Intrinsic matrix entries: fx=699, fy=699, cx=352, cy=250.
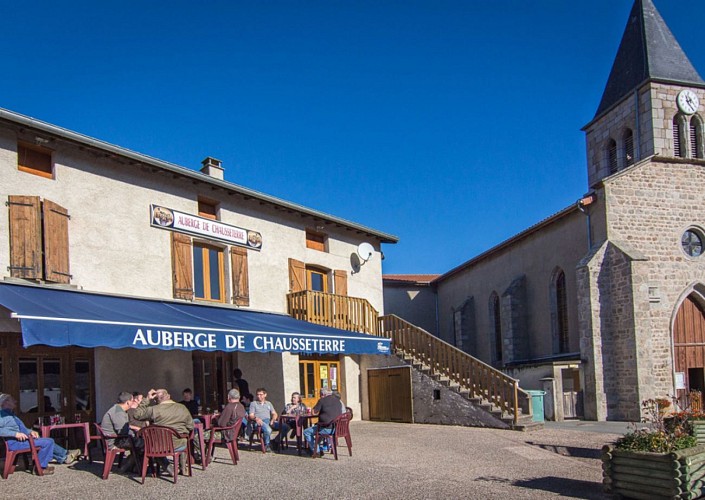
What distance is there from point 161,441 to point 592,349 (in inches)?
507

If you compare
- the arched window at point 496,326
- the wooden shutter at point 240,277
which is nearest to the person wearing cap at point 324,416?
the wooden shutter at point 240,277

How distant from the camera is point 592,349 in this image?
59.6 ft

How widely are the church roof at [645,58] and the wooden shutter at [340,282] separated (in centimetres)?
A: 1124

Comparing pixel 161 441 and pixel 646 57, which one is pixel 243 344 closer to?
pixel 161 441

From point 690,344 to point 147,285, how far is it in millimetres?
14650

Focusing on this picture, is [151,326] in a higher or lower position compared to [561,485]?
higher

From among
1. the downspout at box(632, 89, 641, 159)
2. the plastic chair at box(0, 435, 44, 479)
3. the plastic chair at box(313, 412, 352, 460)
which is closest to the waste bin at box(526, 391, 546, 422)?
the plastic chair at box(313, 412, 352, 460)

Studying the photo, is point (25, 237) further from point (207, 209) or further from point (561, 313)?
point (561, 313)

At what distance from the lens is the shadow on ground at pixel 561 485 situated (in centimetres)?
764

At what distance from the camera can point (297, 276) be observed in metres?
17.0

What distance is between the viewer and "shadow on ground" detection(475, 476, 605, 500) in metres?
7.64

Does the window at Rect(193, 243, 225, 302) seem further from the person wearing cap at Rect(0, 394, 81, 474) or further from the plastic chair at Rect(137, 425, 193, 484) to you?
the plastic chair at Rect(137, 425, 193, 484)

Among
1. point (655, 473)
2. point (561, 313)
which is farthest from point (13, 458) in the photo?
point (561, 313)

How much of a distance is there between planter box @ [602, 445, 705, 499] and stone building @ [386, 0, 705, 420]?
9901mm
